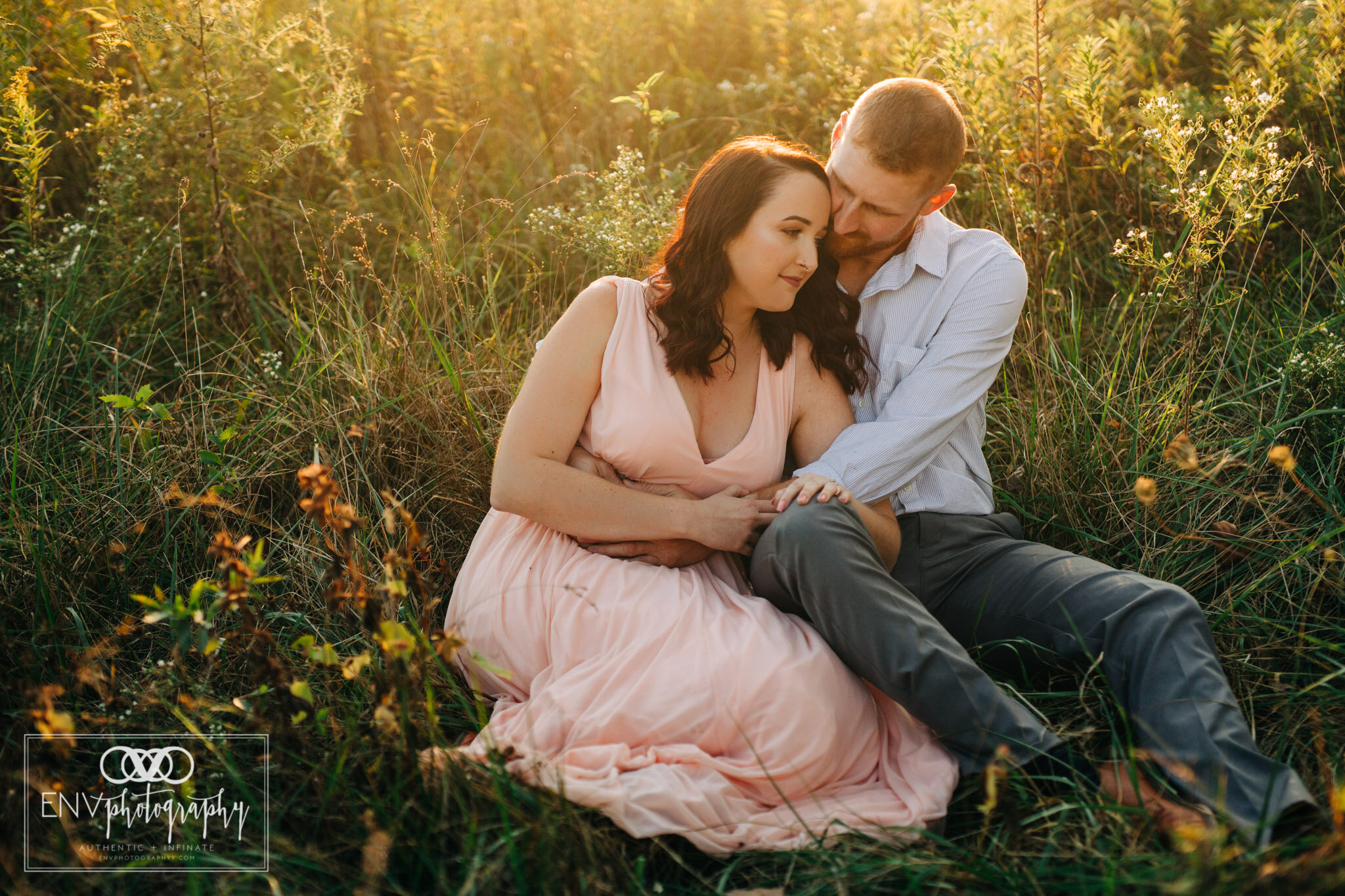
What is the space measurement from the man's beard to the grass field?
2.78 feet

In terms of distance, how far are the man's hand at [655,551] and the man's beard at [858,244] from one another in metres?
1.01

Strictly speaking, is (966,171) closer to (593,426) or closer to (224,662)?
(593,426)

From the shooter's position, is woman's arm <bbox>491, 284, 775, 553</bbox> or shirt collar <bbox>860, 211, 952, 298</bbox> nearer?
woman's arm <bbox>491, 284, 775, 553</bbox>

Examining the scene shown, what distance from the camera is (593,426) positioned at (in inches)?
101

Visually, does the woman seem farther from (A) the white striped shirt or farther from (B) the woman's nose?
(A) the white striped shirt

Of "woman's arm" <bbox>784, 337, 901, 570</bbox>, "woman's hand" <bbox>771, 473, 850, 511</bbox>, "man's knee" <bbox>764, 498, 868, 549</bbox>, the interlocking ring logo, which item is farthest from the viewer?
"woman's arm" <bbox>784, 337, 901, 570</bbox>

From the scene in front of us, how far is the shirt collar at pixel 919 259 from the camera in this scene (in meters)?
2.81

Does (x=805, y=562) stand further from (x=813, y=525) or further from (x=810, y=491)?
(x=810, y=491)

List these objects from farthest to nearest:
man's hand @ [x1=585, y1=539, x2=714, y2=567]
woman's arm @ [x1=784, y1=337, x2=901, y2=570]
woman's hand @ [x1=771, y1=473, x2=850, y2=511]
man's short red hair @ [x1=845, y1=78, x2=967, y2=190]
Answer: woman's arm @ [x1=784, y1=337, x2=901, y2=570] < man's short red hair @ [x1=845, y1=78, x2=967, y2=190] < man's hand @ [x1=585, y1=539, x2=714, y2=567] < woman's hand @ [x1=771, y1=473, x2=850, y2=511]

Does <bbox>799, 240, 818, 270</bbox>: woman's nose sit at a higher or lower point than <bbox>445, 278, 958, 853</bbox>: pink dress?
higher

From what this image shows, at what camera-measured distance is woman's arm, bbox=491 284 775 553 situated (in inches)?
96.0

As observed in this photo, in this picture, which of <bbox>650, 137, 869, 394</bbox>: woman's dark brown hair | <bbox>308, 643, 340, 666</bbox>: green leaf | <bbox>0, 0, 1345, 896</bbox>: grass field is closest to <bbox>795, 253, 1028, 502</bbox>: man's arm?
<bbox>650, 137, 869, 394</bbox>: woman's dark brown hair

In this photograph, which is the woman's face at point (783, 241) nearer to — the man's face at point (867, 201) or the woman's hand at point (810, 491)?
the man's face at point (867, 201)

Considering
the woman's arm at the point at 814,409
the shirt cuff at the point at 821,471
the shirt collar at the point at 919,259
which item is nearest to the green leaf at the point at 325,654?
the shirt cuff at the point at 821,471
